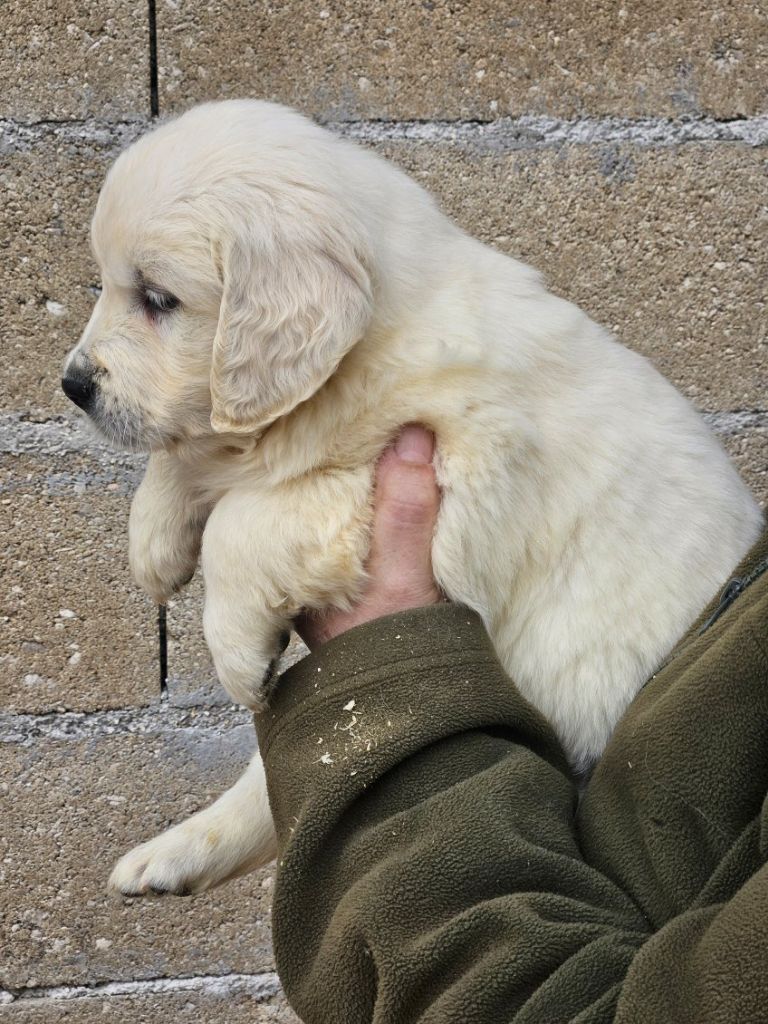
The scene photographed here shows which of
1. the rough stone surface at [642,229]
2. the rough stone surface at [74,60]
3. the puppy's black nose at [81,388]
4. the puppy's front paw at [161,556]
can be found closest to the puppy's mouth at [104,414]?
the puppy's black nose at [81,388]

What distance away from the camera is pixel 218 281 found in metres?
1.48

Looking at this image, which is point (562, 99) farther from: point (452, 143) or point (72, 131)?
point (72, 131)

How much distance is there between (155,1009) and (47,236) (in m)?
1.84

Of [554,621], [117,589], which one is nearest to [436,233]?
[554,621]

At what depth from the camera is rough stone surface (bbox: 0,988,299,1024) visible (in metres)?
2.60

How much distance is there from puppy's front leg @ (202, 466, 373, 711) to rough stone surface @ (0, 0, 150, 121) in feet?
3.68

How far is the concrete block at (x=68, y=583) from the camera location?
235 centimetres

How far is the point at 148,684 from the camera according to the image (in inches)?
97.1

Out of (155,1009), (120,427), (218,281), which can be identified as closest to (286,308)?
(218,281)

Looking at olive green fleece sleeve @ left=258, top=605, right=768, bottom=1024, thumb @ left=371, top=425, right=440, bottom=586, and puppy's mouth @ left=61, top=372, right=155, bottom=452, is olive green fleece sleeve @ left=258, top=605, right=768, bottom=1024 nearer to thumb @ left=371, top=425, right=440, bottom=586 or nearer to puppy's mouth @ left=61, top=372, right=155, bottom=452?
thumb @ left=371, top=425, right=440, bottom=586

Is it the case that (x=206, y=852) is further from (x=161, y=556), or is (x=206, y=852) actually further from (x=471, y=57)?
(x=471, y=57)

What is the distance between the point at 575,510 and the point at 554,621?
162 mm

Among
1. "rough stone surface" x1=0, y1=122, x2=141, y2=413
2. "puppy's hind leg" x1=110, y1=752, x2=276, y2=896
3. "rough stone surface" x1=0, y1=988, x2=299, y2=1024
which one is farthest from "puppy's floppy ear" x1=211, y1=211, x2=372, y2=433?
"rough stone surface" x1=0, y1=988, x2=299, y2=1024

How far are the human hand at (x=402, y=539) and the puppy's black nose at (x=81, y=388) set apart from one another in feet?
1.42
